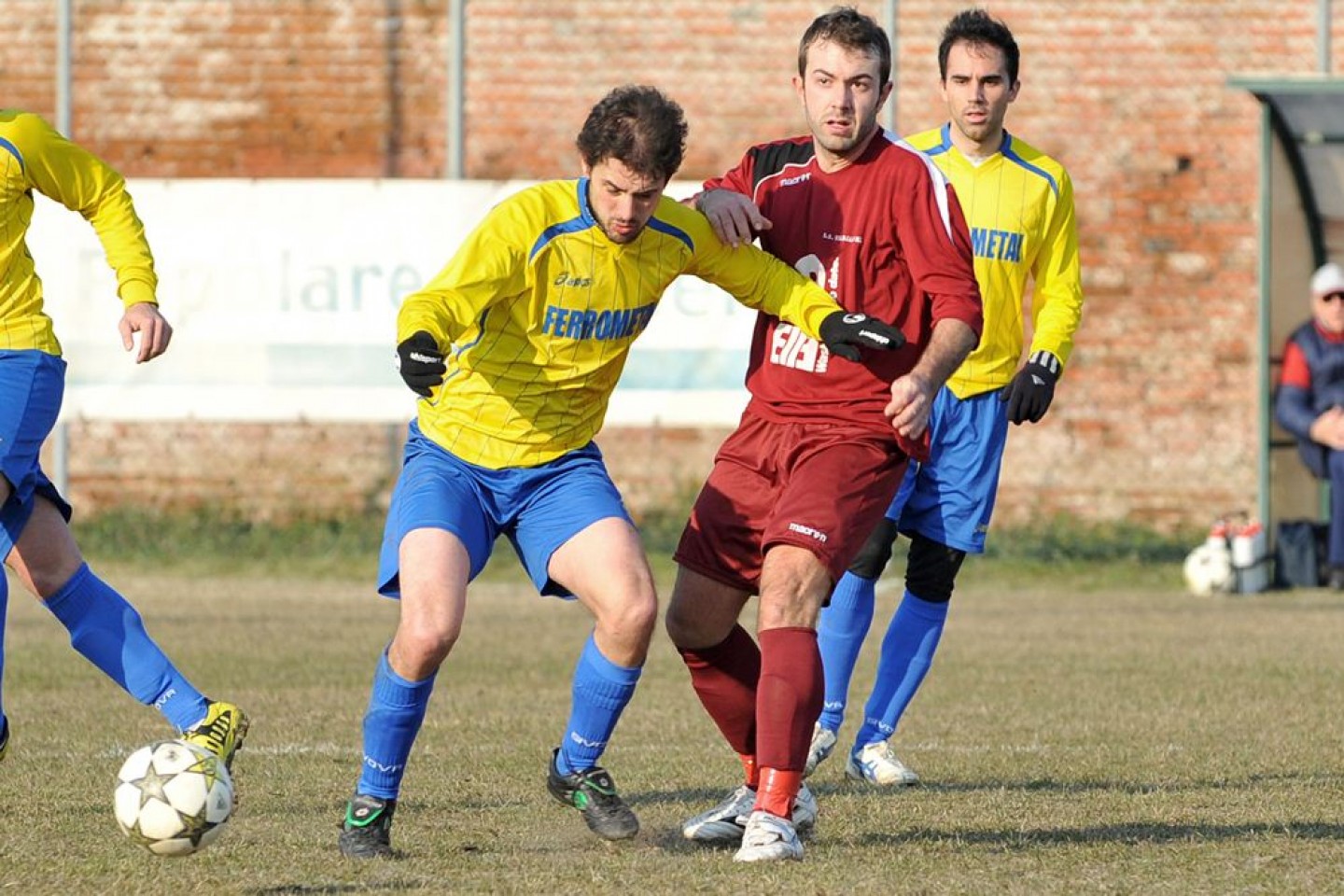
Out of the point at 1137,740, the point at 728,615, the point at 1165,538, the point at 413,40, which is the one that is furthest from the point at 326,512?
the point at 728,615

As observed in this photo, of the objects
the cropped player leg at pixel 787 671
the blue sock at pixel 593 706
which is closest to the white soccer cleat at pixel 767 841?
the cropped player leg at pixel 787 671

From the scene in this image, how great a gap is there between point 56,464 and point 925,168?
10012mm

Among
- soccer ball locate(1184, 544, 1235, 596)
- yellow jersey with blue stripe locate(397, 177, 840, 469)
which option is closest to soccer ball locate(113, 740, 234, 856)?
yellow jersey with blue stripe locate(397, 177, 840, 469)

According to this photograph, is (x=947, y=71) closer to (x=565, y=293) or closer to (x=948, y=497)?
(x=948, y=497)

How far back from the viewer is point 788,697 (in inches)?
207

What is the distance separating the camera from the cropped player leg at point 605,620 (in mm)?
5422

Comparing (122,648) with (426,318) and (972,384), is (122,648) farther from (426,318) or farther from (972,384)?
(972,384)

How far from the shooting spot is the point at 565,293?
550 cm

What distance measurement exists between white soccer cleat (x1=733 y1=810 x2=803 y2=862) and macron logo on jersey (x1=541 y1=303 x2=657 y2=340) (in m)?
1.28

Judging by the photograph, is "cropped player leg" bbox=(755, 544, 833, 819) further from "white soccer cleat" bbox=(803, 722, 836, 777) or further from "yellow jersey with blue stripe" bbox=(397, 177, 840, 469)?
"white soccer cleat" bbox=(803, 722, 836, 777)

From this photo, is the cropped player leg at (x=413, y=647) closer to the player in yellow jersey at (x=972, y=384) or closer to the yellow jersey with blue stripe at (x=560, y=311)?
the yellow jersey with blue stripe at (x=560, y=311)

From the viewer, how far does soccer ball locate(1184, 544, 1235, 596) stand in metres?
13.9

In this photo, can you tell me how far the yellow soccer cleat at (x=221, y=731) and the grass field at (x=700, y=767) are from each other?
0.68ft

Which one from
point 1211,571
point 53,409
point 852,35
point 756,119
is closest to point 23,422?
point 53,409
